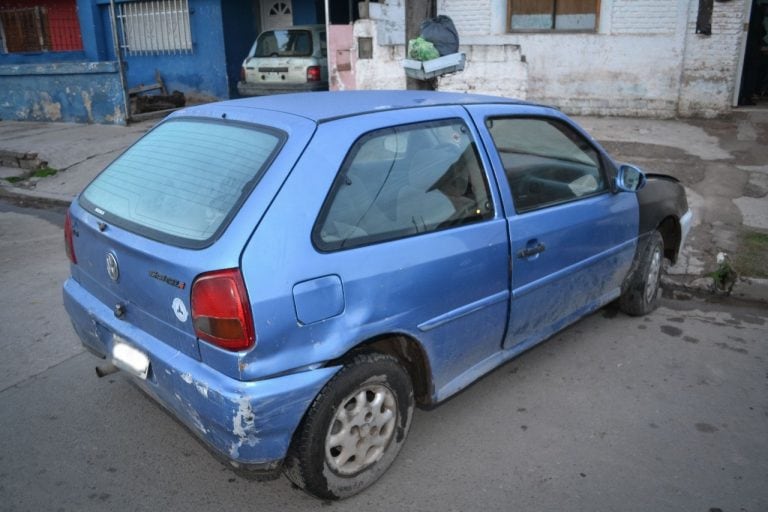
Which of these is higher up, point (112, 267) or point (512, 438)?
point (112, 267)

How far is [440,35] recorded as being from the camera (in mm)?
6980

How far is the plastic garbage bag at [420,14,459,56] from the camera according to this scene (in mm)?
6977

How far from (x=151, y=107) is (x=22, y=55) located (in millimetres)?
8161

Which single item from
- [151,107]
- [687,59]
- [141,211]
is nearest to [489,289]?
[141,211]

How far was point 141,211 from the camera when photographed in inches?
112

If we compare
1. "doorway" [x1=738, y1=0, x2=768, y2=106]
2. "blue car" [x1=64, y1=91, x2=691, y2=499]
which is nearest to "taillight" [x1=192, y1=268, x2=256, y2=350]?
"blue car" [x1=64, y1=91, x2=691, y2=499]

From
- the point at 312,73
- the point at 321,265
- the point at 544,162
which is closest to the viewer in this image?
the point at 321,265

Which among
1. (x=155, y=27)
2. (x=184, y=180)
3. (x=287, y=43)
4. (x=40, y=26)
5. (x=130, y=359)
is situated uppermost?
(x=40, y=26)

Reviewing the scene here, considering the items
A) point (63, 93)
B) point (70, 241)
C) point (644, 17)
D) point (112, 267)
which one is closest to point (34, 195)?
point (63, 93)

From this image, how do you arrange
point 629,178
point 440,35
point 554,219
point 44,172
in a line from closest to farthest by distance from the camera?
1. point 554,219
2. point 629,178
3. point 440,35
4. point 44,172

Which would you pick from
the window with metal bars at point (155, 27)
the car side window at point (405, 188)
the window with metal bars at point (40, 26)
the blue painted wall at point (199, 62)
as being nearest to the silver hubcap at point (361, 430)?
the car side window at point (405, 188)

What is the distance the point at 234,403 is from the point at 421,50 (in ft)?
17.2

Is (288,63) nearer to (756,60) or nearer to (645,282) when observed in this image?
(756,60)

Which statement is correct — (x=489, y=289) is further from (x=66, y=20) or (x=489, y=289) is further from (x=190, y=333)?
(x=66, y=20)
